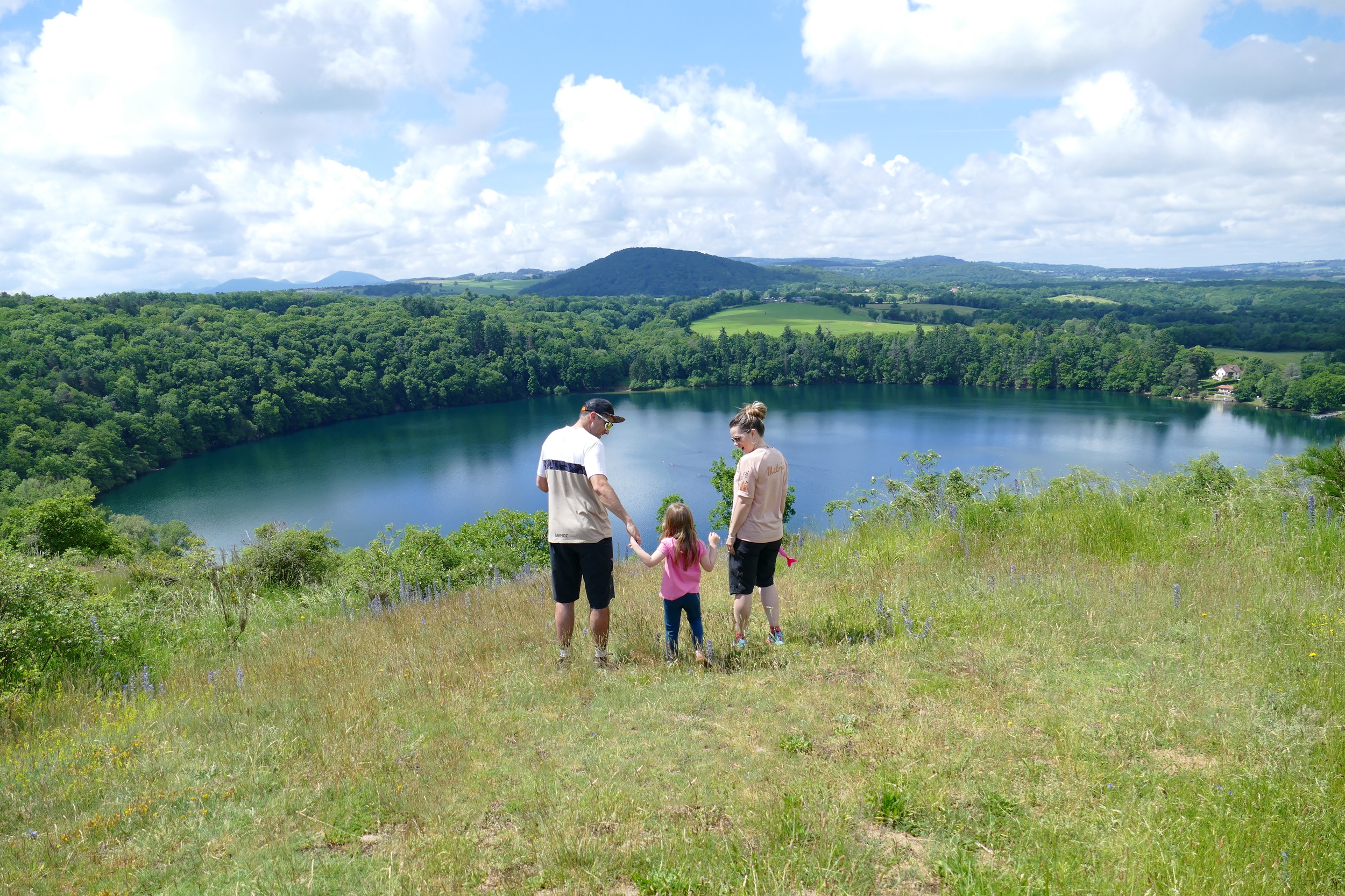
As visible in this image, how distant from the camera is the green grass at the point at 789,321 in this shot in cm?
11428

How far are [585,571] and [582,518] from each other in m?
0.32

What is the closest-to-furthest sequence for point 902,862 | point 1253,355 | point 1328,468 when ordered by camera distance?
point 902,862 < point 1328,468 < point 1253,355

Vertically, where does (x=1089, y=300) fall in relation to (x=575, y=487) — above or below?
above

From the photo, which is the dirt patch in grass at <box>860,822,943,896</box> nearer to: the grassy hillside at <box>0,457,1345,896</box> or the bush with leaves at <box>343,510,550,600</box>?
the grassy hillside at <box>0,457,1345,896</box>

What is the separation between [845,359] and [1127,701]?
320 feet

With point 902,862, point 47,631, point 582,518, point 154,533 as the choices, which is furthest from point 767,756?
point 154,533

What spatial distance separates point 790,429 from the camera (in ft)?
202

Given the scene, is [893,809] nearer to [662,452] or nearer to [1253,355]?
[662,452]

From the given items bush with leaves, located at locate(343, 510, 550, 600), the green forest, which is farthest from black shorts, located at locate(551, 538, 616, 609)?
the green forest

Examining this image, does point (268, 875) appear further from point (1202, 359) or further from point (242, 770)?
point (1202, 359)

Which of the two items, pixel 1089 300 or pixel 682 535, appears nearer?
pixel 682 535

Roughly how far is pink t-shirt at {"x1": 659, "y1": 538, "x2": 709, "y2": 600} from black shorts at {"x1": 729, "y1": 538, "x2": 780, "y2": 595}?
0.28 m

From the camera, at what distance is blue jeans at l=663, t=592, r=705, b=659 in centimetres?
421

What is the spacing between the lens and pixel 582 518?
414cm
